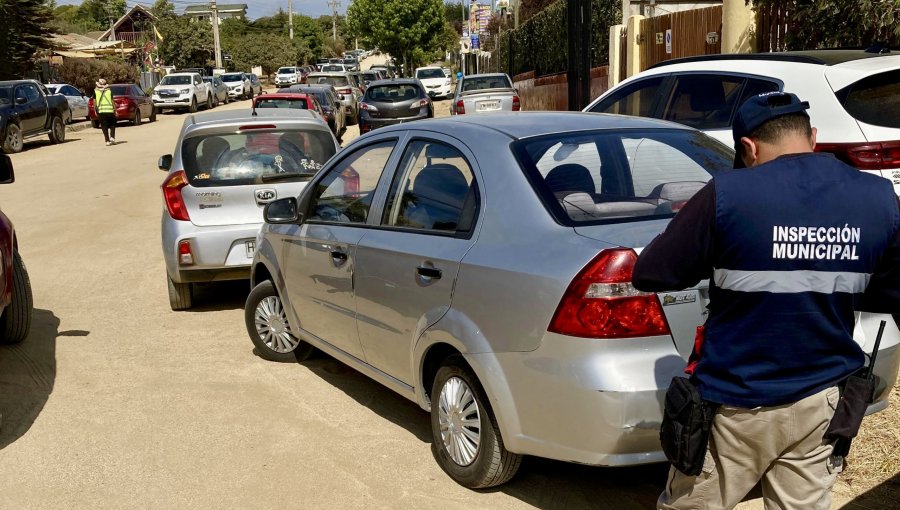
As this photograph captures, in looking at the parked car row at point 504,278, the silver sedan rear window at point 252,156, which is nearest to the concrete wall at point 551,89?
the silver sedan rear window at point 252,156

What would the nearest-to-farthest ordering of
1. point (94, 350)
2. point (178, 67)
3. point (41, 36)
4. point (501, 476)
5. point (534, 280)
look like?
point (534, 280) < point (501, 476) < point (94, 350) < point (41, 36) < point (178, 67)

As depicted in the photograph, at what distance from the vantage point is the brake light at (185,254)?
308 inches

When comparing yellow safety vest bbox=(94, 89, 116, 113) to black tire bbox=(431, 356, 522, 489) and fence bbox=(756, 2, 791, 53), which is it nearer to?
fence bbox=(756, 2, 791, 53)

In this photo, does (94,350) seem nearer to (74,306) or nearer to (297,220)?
(74,306)

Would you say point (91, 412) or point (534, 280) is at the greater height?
point (534, 280)

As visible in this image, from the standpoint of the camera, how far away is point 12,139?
25.0 metres

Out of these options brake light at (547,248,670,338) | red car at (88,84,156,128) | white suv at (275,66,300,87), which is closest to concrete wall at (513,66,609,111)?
red car at (88,84,156,128)

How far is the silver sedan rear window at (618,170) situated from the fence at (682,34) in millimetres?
9689

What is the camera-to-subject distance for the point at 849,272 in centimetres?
269

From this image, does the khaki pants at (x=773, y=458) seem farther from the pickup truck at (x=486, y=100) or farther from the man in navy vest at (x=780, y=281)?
the pickup truck at (x=486, y=100)

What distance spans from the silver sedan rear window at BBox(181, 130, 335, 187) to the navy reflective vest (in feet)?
19.3

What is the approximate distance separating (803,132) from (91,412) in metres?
4.50

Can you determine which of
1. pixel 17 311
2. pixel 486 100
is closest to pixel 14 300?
pixel 17 311

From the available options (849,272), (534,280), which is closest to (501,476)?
(534,280)
